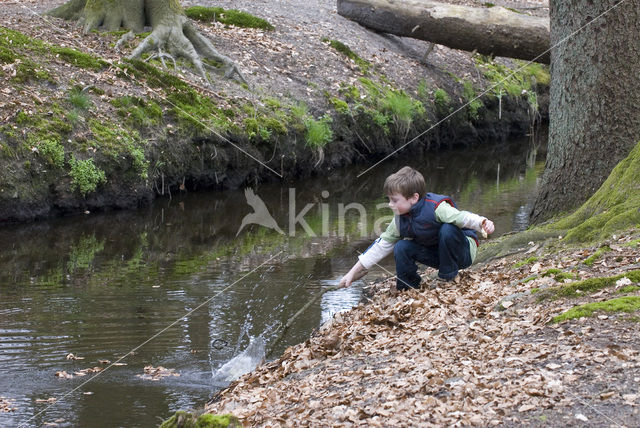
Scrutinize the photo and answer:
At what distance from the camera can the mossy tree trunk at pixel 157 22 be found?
14336 mm

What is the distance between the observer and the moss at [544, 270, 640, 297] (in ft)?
16.0

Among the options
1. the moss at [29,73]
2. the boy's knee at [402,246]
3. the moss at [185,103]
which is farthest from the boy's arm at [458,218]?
the moss at [29,73]

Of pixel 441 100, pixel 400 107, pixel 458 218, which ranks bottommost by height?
pixel 458 218

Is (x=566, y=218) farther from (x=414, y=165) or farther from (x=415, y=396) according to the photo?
(x=414, y=165)

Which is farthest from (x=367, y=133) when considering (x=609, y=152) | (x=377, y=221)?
(x=609, y=152)

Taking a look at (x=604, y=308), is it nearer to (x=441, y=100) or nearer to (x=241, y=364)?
(x=241, y=364)

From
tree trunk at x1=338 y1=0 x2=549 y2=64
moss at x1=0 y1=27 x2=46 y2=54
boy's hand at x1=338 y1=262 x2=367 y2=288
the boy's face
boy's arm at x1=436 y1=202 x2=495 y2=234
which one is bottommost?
boy's hand at x1=338 y1=262 x2=367 y2=288

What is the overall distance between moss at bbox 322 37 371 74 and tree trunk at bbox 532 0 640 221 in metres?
9.60

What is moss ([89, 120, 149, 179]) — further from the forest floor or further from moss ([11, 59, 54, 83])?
the forest floor

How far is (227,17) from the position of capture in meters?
16.9

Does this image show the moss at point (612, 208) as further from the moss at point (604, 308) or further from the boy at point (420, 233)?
the moss at point (604, 308)

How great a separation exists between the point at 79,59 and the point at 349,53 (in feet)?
21.4

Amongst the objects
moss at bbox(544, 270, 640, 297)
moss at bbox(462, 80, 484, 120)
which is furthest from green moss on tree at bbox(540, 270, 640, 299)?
moss at bbox(462, 80, 484, 120)

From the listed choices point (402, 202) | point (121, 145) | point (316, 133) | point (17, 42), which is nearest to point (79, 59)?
point (17, 42)
